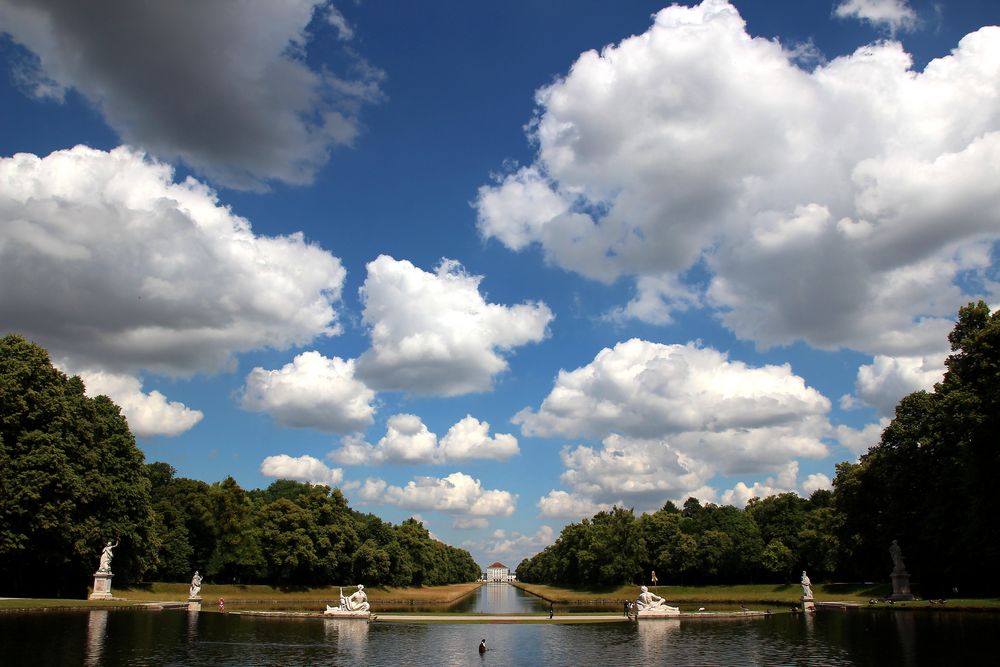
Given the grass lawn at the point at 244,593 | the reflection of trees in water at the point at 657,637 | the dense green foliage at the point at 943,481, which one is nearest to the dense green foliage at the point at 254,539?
the grass lawn at the point at 244,593

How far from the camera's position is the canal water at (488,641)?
28.0m

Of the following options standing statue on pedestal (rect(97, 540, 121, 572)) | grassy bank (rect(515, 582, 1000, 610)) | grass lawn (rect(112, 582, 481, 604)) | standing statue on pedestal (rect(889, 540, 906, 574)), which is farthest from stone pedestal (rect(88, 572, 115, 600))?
standing statue on pedestal (rect(889, 540, 906, 574))

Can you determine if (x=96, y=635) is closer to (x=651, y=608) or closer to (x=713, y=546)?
(x=651, y=608)

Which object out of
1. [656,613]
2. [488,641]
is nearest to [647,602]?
[656,613]

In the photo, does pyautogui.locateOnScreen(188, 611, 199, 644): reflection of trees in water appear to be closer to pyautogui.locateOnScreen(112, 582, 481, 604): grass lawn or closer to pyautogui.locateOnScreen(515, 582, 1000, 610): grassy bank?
pyautogui.locateOnScreen(112, 582, 481, 604): grass lawn

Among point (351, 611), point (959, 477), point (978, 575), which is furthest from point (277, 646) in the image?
point (978, 575)

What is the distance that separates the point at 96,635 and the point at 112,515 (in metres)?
31.3

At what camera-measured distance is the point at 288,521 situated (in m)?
90.7

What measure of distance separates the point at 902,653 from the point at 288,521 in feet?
250

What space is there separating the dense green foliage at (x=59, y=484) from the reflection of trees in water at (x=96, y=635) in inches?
292

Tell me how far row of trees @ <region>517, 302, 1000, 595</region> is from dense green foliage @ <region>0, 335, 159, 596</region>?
59998mm

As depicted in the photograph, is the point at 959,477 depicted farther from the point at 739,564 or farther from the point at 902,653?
the point at 739,564

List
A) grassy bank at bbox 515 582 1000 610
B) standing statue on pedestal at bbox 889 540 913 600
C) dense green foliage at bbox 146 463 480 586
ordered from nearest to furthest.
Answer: standing statue on pedestal at bbox 889 540 913 600
grassy bank at bbox 515 582 1000 610
dense green foliage at bbox 146 463 480 586

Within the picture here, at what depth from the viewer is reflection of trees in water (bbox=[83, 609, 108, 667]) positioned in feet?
84.1
